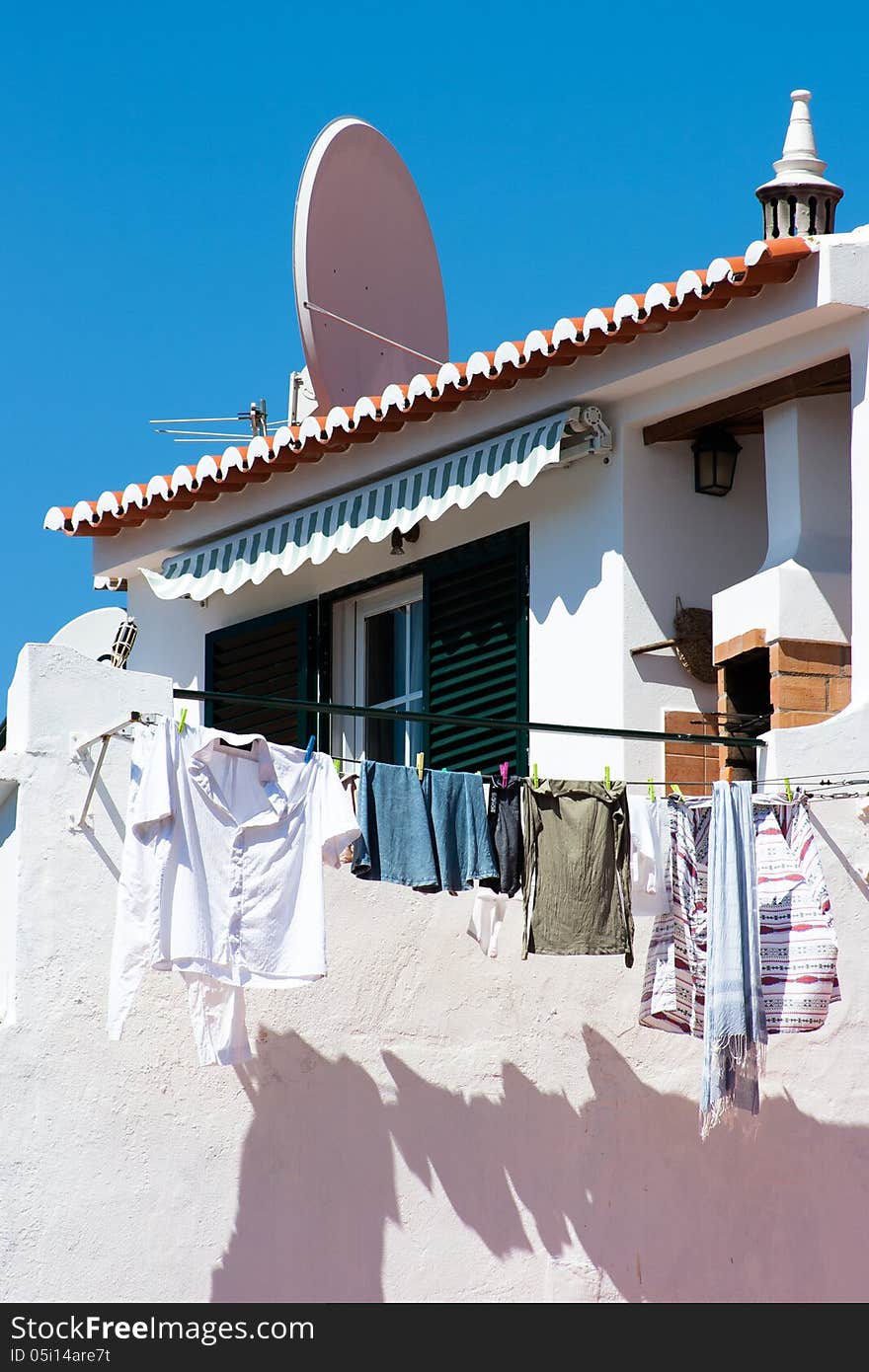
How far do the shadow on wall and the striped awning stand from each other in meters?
3.17

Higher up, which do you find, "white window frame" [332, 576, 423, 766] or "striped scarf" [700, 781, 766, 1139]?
"white window frame" [332, 576, 423, 766]

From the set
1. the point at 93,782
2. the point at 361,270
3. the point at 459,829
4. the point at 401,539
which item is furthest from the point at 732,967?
the point at 361,270

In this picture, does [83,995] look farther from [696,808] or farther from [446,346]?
[446,346]

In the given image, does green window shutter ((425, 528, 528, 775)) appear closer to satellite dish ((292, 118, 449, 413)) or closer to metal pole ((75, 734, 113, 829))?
satellite dish ((292, 118, 449, 413))

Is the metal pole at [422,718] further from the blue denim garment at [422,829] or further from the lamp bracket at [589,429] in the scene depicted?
the lamp bracket at [589,429]

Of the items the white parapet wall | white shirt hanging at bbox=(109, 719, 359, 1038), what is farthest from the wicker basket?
white shirt hanging at bbox=(109, 719, 359, 1038)

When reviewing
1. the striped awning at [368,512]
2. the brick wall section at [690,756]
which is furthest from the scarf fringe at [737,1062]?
the striped awning at [368,512]

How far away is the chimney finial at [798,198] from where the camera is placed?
42.5 ft

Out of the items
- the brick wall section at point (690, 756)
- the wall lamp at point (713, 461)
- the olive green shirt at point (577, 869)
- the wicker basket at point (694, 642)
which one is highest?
the wall lamp at point (713, 461)

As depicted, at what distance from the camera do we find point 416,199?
15.2m

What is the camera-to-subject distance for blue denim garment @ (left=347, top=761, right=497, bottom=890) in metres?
10.2

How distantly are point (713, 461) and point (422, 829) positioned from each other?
360 cm

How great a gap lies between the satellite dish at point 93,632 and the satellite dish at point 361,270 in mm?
2821

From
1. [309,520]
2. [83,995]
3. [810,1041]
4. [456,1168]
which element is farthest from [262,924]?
[309,520]
